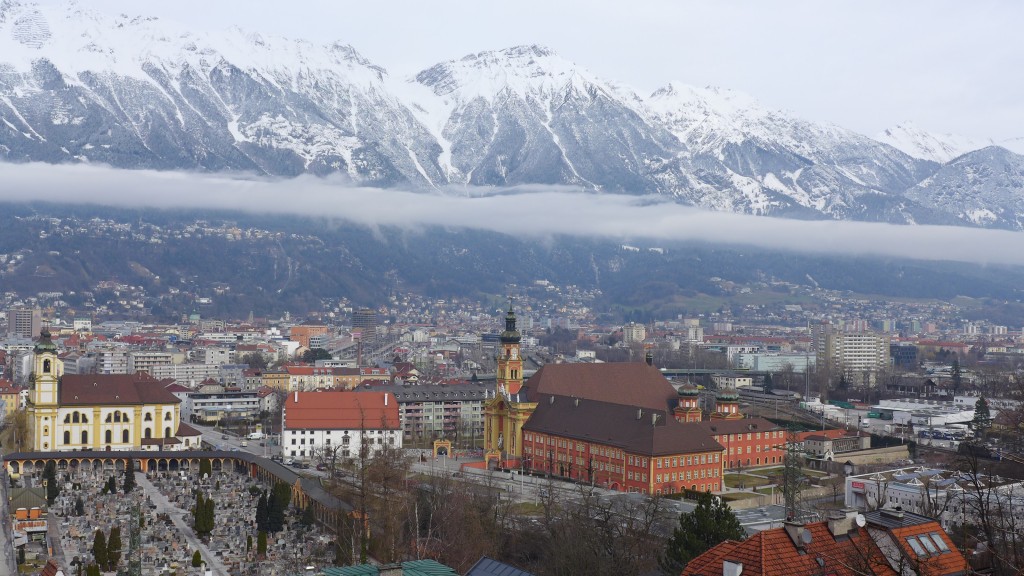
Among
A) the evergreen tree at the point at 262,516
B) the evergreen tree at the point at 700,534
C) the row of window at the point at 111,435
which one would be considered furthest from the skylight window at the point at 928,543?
the row of window at the point at 111,435

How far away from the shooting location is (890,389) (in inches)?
4808

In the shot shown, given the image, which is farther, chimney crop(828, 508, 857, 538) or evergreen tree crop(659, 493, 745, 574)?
evergreen tree crop(659, 493, 745, 574)

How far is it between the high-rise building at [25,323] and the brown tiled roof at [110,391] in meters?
112

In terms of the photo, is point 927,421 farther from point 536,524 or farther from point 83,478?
point 83,478

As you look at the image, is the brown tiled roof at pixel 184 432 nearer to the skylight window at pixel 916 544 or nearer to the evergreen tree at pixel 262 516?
the evergreen tree at pixel 262 516

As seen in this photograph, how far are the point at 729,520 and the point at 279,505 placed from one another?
73.2ft

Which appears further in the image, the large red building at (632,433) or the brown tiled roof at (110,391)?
the brown tiled roof at (110,391)

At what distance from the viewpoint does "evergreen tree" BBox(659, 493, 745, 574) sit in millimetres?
34531

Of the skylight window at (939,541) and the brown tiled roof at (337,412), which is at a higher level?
the skylight window at (939,541)

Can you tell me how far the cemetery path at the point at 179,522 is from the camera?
1797 inches

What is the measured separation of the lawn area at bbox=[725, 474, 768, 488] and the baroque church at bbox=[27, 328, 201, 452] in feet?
108

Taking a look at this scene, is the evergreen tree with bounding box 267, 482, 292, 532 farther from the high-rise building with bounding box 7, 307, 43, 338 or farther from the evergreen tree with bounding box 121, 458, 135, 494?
the high-rise building with bounding box 7, 307, 43, 338

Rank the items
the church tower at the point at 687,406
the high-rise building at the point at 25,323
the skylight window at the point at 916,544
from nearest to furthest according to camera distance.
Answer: the skylight window at the point at 916,544 < the church tower at the point at 687,406 < the high-rise building at the point at 25,323

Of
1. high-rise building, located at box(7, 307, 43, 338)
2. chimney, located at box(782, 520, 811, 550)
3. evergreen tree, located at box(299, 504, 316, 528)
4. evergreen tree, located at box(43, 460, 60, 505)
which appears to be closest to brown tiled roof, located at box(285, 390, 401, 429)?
evergreen tree, located at box(43, 460, 60, 505)
